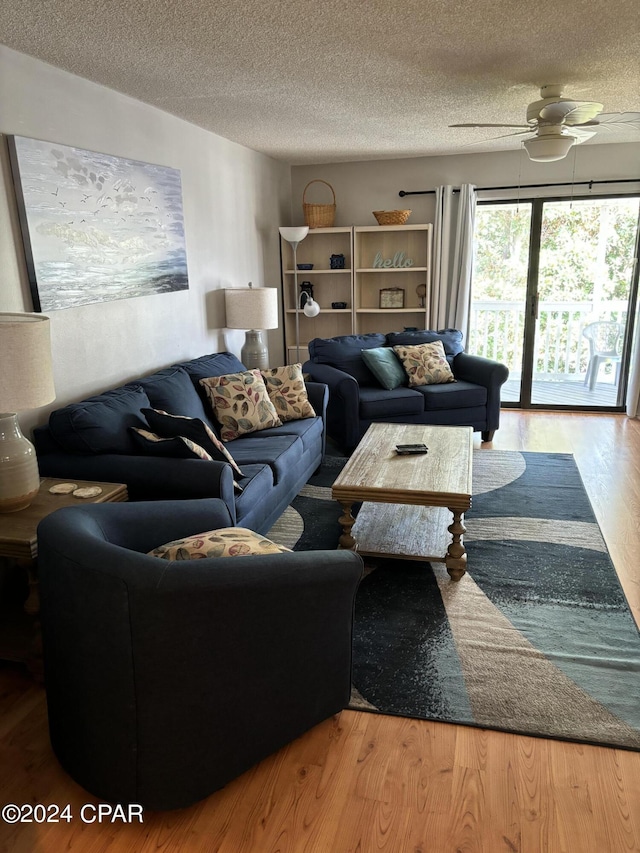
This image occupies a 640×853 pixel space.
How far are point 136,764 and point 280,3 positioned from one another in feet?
8.02

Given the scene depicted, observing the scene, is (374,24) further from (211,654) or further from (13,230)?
(211,654)

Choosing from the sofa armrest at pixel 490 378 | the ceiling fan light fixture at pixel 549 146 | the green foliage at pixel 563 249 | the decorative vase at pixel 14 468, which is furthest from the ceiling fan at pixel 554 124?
the decorative vase at pixel 14 468

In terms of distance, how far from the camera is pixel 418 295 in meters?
6.18

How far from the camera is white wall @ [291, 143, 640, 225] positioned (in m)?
5.55

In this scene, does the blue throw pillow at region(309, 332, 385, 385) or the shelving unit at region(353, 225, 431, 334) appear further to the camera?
the shelving unit at region(353, 225, 431, 334)

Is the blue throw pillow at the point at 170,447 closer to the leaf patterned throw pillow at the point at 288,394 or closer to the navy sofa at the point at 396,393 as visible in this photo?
the leaf patterned throw pillow at the point at 288,394

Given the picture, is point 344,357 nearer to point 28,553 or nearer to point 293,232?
point 293,232

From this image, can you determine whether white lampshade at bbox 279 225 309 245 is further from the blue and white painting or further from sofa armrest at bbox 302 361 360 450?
the blue and white painting

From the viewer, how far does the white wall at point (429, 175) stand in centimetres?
555

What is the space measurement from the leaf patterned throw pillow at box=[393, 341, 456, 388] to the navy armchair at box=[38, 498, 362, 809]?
338 cm

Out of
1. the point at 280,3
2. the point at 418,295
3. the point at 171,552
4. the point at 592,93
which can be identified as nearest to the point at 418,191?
the point at 418,295

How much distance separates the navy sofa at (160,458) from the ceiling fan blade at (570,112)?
2.22 meters

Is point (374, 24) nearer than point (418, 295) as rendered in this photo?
Yes

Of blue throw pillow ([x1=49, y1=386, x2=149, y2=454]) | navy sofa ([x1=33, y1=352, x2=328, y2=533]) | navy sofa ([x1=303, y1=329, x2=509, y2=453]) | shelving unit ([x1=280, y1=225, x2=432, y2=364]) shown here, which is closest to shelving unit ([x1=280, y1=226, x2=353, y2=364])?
shelving unit ([x1=280, y1=225, x2=432, y2=364])
